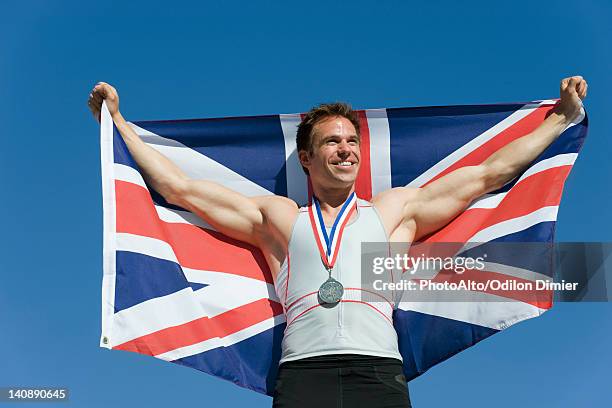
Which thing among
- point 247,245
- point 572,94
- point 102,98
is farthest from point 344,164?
point 102,98

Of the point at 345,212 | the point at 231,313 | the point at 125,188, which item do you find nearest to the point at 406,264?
the point at 345,212

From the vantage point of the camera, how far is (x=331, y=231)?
21.2ft

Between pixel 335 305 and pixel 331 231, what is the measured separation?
0.71 meters

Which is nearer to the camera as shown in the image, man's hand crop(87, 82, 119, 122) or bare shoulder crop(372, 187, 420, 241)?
bare shoulder crop(372, 187, 420, 241)

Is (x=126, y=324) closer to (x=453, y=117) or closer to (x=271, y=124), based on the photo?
(x=271, y=124)

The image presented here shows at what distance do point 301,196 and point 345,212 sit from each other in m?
1.12

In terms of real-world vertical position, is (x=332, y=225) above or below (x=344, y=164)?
below

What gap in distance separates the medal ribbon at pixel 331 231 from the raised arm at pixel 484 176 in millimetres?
466

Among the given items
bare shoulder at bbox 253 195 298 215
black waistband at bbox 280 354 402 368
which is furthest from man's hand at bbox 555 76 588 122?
black waistband at bbox 280 354 402 368

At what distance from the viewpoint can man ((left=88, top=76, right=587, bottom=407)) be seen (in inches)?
227

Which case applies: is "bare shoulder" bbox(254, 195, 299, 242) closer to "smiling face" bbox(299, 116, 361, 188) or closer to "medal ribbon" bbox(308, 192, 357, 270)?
"medal ribbon" bbox(308, 192, 357, 270)

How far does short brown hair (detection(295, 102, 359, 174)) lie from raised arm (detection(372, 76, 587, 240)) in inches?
32.4

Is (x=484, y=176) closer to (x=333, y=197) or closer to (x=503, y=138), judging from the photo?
(x=503, y=138)

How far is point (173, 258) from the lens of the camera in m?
7.04
